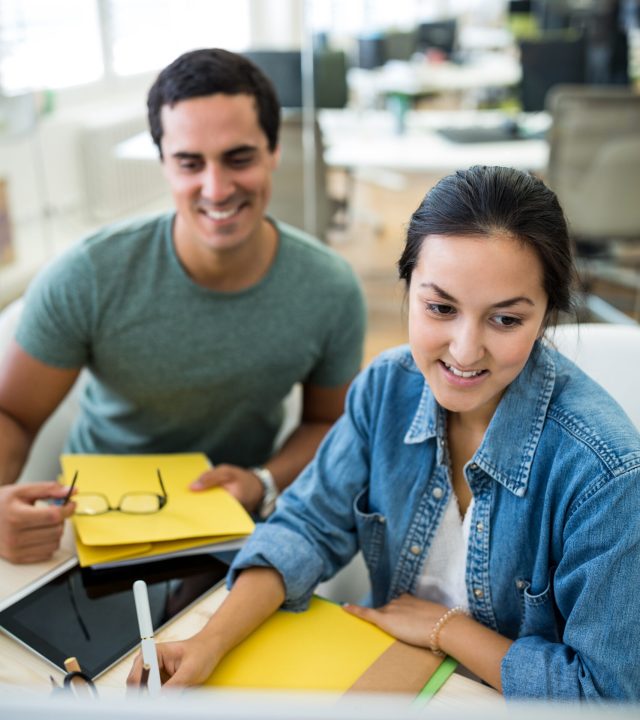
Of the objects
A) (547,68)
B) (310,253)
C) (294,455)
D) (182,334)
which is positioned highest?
(547,68)

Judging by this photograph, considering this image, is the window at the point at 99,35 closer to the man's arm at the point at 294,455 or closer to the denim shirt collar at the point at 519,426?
the man's arm at the point at 294,455

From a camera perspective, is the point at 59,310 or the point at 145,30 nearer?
the point at 59,310

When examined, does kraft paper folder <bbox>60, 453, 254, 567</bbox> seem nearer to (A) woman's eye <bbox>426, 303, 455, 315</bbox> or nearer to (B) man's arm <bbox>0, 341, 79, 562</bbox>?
(B) man's arm <bbox>0, 341, 79, 562</bbox>

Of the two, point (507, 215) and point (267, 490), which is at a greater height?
point (507, 215)

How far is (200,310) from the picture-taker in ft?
4.72

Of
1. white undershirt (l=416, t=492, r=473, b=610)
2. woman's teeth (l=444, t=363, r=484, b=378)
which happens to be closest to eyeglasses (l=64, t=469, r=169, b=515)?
white undershirt (l=416, t=492, r=473, b=610)

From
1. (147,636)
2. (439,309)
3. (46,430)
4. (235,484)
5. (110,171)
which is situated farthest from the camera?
(110,171)

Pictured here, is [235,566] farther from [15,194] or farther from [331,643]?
[15,194]

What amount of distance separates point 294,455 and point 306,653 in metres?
0.60

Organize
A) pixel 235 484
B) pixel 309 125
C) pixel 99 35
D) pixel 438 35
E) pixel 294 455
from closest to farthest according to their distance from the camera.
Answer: pixel 235 484 → pixel 294 455 → pixel 309 125 → pixel 99 35 → pixel 438 35

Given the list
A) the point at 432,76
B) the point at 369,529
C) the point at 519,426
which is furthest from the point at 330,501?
the point at 432,76

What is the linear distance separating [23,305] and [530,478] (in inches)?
38.1

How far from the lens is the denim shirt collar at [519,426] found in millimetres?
948

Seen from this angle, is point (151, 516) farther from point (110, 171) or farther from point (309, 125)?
point (110, 171)
